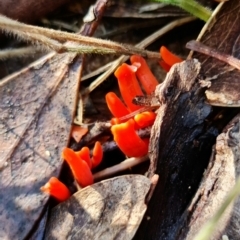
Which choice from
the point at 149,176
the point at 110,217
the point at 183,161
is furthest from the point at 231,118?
the point at 110,217

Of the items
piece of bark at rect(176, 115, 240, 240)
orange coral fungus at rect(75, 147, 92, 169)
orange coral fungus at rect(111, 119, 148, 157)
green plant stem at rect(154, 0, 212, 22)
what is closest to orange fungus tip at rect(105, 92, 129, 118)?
orange coral fungus at rect(111, 119, 148, 157)

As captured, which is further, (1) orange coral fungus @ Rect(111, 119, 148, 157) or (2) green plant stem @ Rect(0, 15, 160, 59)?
(2) green plant stem @ Rect(0, 15, 160, 59)

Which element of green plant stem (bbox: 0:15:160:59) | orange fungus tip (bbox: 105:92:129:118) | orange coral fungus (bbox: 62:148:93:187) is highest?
green plant stem (bbox: 0:15:160:59)

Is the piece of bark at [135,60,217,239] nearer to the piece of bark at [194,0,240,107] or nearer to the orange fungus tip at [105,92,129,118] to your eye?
the piece of bark at [194,0,240,107]

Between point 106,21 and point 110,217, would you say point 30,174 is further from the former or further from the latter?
point 106,21

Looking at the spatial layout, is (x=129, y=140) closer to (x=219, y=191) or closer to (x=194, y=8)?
(x=219, y=191)

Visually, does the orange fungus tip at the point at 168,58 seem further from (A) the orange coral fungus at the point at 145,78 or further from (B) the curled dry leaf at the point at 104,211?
(B) the curled dry leaf at the point at 104,211
